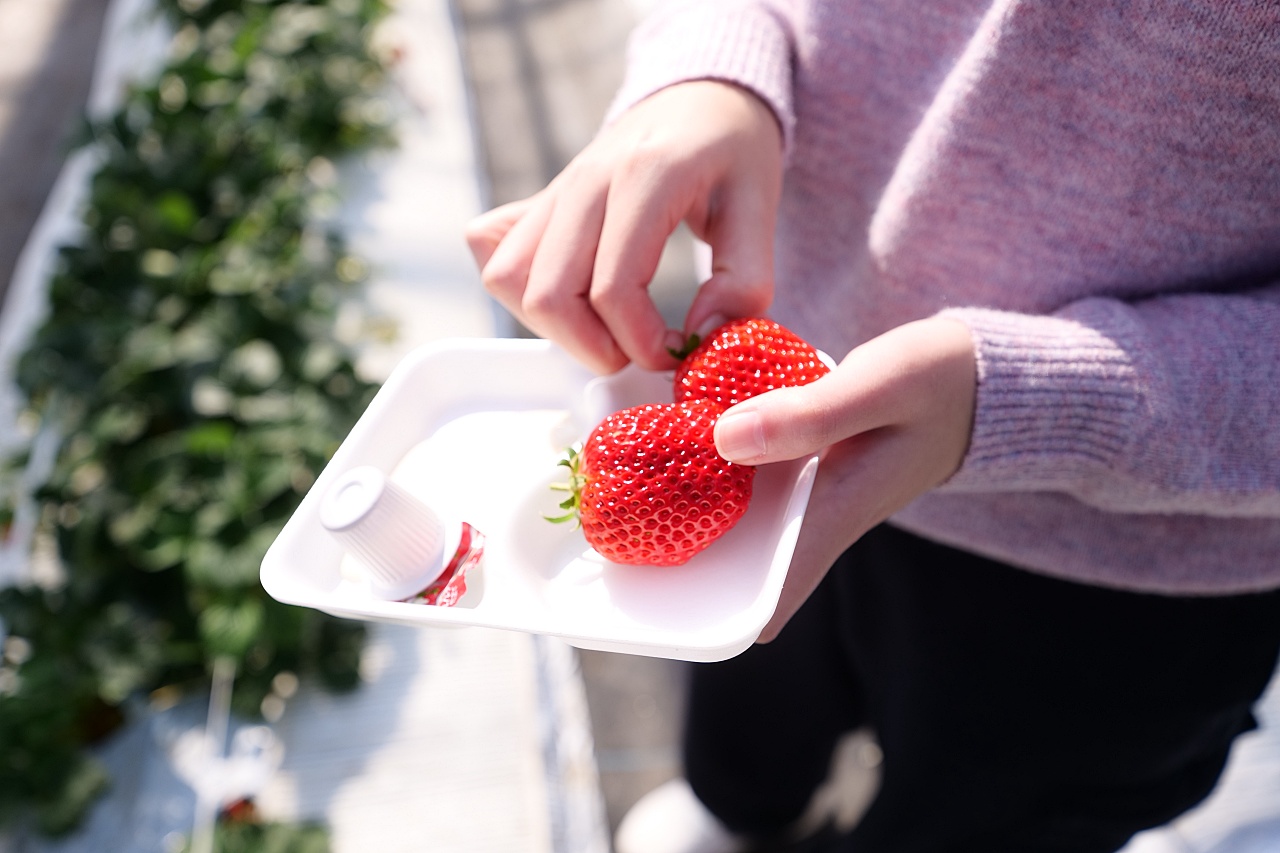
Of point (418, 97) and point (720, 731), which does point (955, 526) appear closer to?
point (720, 731)

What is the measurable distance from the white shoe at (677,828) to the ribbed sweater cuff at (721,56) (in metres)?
0.99

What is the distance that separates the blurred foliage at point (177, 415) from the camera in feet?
4.47

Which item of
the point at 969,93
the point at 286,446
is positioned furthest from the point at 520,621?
the point at 286,446

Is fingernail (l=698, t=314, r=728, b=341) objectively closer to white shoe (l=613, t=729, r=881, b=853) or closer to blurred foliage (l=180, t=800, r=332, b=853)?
white shoe (l=613, t=729, r=881, b=853)

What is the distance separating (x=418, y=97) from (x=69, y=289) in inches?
43.3

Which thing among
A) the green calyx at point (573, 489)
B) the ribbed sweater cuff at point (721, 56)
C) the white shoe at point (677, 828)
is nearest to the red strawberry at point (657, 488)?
the green calyx at point (573, 489)

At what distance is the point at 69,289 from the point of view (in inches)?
71.1

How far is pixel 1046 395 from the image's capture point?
1.99 ft

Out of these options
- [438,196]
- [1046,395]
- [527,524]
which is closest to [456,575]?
[527,524]

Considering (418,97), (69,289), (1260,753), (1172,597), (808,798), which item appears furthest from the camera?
(418,97)

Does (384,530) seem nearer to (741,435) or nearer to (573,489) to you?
(573,489)

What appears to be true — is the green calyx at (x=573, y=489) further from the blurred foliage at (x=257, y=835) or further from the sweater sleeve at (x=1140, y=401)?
the blurred foliage at (x=257, y=835)

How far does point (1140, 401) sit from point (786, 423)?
0.26m

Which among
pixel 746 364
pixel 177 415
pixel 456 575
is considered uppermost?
pixel 746 364
